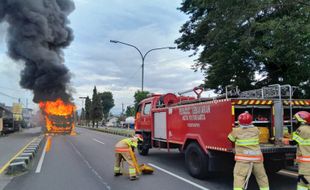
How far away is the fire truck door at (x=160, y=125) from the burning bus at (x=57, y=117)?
76.3 feet

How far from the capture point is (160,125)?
1156 cm

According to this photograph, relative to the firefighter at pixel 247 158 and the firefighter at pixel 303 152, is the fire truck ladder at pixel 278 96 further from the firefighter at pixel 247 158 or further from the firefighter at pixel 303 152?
the firefighter at pixel 247 158

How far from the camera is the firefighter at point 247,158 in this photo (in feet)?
19.0

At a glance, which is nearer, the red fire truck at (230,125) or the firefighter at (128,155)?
the red fire truck at (230,125)

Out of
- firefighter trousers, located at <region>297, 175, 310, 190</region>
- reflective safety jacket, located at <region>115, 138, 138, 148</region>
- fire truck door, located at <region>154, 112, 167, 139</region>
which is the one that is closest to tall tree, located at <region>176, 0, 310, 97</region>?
fire truck door, located at <region>154, 112, 167, 139</region>

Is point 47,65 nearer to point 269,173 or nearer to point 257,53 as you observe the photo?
point 257,53

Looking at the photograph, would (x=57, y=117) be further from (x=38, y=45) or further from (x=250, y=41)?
(x=250, y=41)

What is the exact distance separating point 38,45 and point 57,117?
25.2ft

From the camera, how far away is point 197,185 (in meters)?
7.92

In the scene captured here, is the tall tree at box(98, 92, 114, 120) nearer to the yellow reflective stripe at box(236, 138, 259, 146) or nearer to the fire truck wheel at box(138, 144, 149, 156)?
the fire truck wheel at box(138, 144, 149, 156)

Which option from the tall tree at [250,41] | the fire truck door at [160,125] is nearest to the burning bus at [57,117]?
the tall tree at [250,41]

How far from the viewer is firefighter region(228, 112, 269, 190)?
580cm

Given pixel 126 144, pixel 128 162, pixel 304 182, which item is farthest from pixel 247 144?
pixel 126 144

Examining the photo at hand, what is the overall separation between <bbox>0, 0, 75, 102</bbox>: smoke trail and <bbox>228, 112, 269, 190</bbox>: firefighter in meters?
30.6
